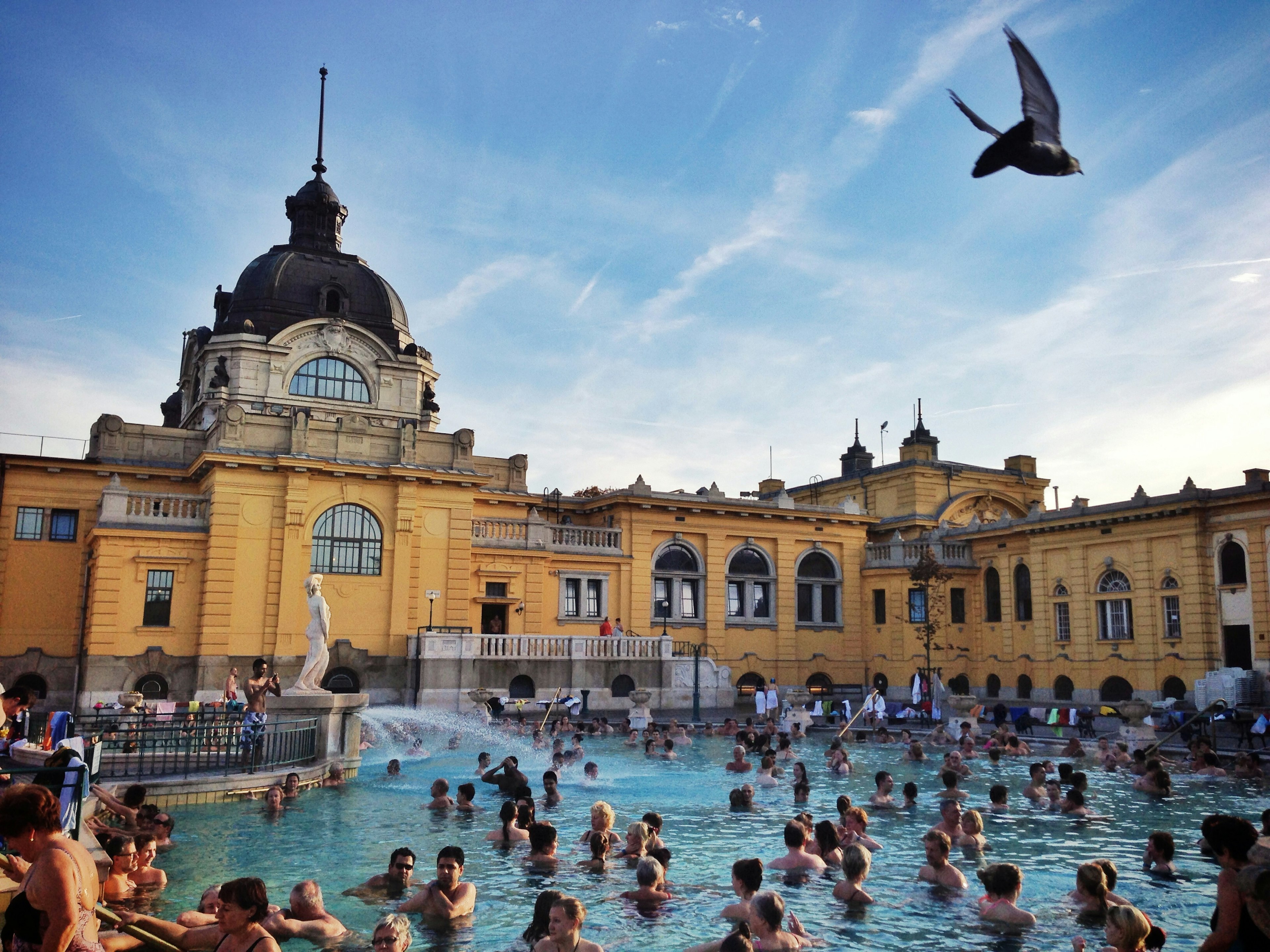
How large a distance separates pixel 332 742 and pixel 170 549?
14920 mm

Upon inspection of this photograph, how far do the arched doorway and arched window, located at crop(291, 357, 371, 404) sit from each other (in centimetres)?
3023

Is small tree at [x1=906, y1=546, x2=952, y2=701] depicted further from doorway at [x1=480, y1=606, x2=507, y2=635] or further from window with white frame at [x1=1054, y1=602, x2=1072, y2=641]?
doorway at [x1=480, y1=606, x2=507, y2=635]

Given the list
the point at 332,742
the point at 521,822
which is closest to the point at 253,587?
the point at 332,742

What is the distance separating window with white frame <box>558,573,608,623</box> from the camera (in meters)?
37.5

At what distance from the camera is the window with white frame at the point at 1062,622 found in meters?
37.2

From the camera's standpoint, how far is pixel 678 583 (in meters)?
40.3

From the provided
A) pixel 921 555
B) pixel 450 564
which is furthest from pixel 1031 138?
pixel 921 555

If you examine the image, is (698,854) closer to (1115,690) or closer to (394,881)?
(394,881)

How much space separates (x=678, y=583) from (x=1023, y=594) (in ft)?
44.8

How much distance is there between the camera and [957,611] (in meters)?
Result: 42.1

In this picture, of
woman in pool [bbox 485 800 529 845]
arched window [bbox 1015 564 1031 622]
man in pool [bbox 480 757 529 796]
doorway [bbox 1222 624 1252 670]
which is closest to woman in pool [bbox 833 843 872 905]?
woman in pool [bbox 485 800 529 845]

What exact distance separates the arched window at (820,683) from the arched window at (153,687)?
24192 mm

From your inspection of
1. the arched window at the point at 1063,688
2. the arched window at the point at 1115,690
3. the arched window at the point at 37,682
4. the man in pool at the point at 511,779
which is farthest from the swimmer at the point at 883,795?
the arched window at the point at 37,682

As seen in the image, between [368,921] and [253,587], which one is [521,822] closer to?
[368,921]
